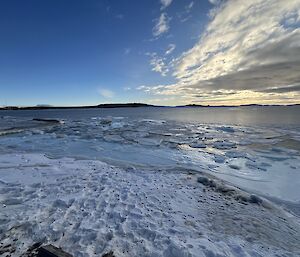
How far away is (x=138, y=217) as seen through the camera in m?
5.58

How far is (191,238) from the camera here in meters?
4.77

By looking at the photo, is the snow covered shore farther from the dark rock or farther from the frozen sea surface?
the dark rock

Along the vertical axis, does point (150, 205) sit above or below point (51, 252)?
below

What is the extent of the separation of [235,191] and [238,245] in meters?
3.31

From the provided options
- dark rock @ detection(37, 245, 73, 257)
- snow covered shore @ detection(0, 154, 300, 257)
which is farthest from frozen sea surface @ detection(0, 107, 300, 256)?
dark rock @ detection(37, 245, 73, 257)

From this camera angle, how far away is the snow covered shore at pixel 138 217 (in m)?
4.46

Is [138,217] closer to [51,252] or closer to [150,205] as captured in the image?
[150,205]

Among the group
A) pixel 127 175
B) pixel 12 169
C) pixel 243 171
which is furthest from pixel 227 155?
pixel 12 169

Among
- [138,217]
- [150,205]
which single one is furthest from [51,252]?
[150,205]

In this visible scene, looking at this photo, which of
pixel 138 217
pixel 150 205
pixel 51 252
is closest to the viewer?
pixel 51 252

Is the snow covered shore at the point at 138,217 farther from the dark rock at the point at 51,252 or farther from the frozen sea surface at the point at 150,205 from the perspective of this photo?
the dark rock at the point at 51,252

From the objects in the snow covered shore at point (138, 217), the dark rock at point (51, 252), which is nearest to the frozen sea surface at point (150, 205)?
the snow covered shore at point (138, 217)

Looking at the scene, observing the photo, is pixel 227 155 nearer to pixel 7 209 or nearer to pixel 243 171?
pixel 243 171

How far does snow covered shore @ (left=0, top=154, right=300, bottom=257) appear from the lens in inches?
176
